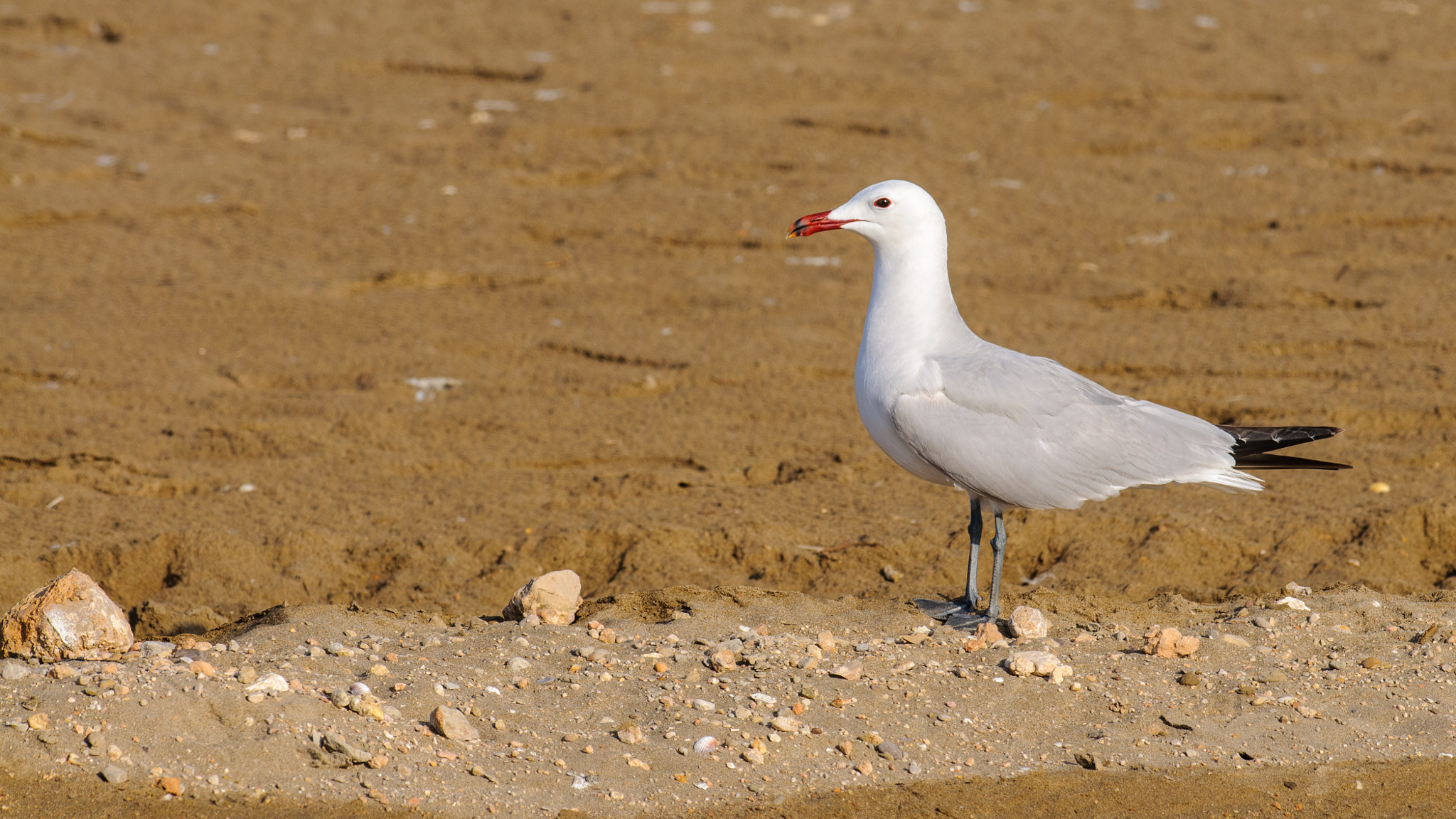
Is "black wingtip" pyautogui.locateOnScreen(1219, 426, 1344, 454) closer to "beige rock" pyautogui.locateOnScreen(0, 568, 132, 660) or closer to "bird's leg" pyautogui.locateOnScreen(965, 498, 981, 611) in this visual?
"bird's leg" pyautogui.locateOnScreen(965, 498, 981, 611)

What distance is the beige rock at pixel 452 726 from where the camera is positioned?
3.52m

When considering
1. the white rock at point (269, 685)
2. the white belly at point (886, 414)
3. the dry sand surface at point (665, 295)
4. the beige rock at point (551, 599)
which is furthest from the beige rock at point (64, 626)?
the white belly at point (886, 414)

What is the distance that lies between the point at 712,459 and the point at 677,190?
3381mm

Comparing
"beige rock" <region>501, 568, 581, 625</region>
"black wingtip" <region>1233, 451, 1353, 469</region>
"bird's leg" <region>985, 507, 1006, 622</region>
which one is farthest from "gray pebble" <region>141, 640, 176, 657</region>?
"black wingtip" <region>1233, 451, 1353, 469</region>

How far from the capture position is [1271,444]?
440 cm

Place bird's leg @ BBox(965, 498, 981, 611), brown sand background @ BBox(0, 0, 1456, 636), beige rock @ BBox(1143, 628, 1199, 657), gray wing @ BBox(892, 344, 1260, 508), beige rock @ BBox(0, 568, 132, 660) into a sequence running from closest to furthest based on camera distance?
1. beige rock @ BBox(0, 568, 132, 660)
2. beige rock @ BBox(1143, 628, 1199, 657)
3. gray wing @ BBox(892, 344, 1260, 508)
4. bird's leg @ BBox(965, 498, 981, 611)
5. brown sand background @ BBox(0, 0, 1456, 636)

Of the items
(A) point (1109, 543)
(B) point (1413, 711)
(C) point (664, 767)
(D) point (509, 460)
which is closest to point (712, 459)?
(D) point (509, 460)

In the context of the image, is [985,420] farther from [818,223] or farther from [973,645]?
[818,223]

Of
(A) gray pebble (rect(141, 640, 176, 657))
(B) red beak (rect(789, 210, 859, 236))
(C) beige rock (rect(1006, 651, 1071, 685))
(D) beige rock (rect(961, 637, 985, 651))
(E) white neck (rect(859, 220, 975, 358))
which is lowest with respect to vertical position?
(A) gray pebble (rect(141, 640, 176, 657))

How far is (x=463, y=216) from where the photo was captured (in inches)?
340

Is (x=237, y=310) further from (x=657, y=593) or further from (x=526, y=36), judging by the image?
(x=526, y=36)

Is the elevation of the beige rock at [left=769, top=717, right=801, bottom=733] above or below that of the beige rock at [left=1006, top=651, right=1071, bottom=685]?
below

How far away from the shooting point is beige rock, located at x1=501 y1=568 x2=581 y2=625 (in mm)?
4367

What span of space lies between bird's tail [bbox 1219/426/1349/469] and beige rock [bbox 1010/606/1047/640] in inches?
34.6
